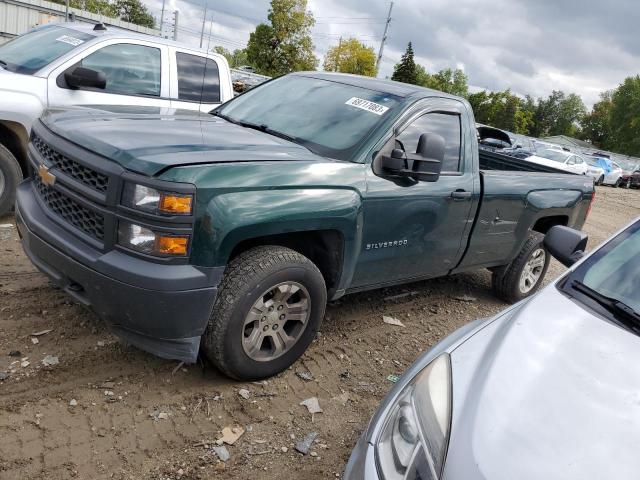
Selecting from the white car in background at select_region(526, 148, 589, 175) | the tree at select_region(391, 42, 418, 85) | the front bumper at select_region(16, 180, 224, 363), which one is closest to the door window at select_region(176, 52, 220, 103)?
the front bumper at select_region(16, 180, 224, 363)

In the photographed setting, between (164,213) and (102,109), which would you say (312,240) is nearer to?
(164,213)

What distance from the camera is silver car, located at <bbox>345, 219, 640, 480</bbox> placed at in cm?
154

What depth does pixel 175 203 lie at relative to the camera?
2609 millimetres

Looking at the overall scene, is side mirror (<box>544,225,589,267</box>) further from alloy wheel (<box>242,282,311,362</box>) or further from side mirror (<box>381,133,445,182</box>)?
alloy wheel (<box>242,282,311,362</box>)

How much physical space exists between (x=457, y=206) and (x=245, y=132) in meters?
1.67

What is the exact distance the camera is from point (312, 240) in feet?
11.3

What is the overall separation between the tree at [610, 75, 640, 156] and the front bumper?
86643 mm

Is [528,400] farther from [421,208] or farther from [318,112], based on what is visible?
[318,112]

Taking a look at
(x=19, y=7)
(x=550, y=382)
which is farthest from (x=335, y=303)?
(x=19, y=7)

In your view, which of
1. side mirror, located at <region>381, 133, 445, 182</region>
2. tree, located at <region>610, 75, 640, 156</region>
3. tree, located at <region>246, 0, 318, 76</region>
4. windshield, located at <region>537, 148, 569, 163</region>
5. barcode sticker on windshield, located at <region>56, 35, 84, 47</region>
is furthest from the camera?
tree, located at <region>610, 75, 640, 156</region>

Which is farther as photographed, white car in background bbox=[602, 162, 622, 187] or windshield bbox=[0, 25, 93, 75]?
white car in background bbox=[602, 162, 622, 187]

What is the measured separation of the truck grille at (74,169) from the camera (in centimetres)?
277

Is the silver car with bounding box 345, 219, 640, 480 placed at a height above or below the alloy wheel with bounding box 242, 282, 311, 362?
above

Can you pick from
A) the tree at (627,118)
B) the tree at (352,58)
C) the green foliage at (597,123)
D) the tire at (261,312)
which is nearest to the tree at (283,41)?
the tree at (352,58)
